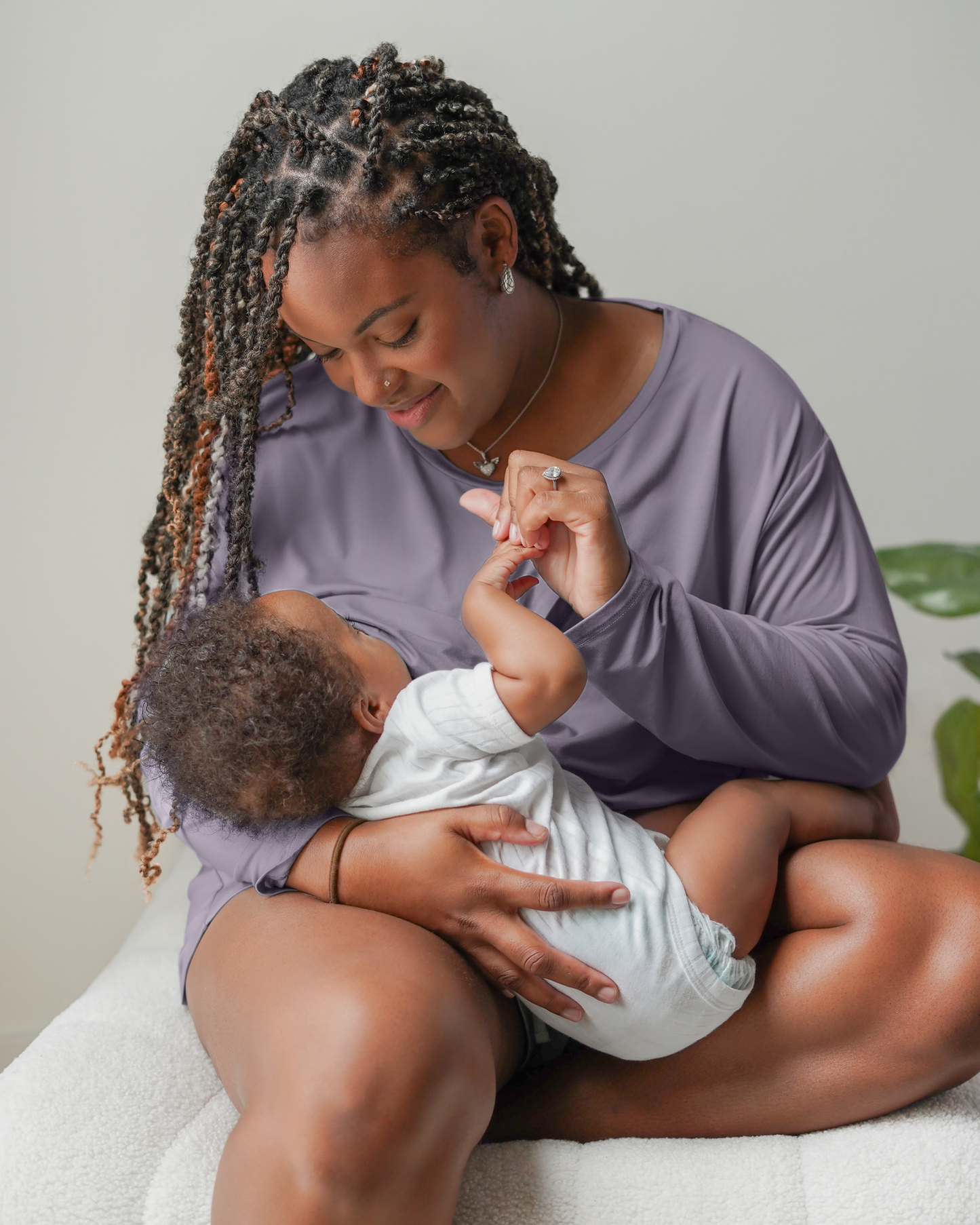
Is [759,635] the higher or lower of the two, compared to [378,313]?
lower

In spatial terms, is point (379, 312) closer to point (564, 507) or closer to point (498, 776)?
point (564, 507)

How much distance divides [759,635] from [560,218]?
3.77 feet

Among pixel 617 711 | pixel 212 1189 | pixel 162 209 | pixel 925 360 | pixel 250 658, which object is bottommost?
pixel 212 1189

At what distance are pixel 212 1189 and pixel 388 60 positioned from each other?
1.15 m

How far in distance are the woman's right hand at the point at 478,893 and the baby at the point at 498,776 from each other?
0.7 inches

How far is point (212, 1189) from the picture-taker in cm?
96

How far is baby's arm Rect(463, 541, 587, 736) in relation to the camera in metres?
1.00

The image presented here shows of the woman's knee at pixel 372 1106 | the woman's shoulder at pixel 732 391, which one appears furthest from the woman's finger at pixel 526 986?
the woman's shoulder at pixel 732 391

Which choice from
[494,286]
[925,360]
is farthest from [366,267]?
[925,360]

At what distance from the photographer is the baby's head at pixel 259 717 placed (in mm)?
998

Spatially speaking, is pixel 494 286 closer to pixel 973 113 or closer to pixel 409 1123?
pixel 409 1123

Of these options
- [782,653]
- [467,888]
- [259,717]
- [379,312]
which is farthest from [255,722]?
[782,653]

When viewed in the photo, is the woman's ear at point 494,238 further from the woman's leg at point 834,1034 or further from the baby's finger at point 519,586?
the woman's leg at point 834,1034

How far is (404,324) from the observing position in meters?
1.14
